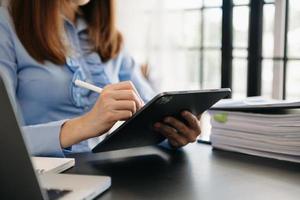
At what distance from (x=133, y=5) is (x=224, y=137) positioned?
133cm

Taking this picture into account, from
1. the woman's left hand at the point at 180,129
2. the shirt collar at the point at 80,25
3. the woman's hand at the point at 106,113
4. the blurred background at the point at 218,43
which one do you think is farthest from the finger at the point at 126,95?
the blurred background at the point at 218,43

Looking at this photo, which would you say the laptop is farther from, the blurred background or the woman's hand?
the blurred background

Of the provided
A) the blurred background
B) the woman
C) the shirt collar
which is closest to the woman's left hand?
the woman

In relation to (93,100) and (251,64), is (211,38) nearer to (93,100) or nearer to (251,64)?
(251,64)

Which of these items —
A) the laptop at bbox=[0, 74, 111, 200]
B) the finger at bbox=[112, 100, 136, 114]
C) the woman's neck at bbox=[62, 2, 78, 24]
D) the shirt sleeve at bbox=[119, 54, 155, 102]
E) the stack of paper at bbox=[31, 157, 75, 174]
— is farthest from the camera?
the shirt sleeve at bbox=[119, 54, 155, 102]

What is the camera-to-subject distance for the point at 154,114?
92cm

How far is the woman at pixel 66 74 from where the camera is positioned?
0.99 metres

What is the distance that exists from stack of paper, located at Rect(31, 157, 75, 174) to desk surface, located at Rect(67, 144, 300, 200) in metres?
0.02

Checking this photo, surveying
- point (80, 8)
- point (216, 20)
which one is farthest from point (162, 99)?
point (216, 20)

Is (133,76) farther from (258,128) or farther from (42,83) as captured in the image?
(258,128)

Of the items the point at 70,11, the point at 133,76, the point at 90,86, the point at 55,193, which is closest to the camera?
the point at 55,193

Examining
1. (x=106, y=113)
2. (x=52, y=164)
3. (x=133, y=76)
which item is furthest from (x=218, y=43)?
(x=52, y=164)

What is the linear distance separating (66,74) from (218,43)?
1.03m

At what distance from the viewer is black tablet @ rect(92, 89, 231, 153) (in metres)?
0.87
